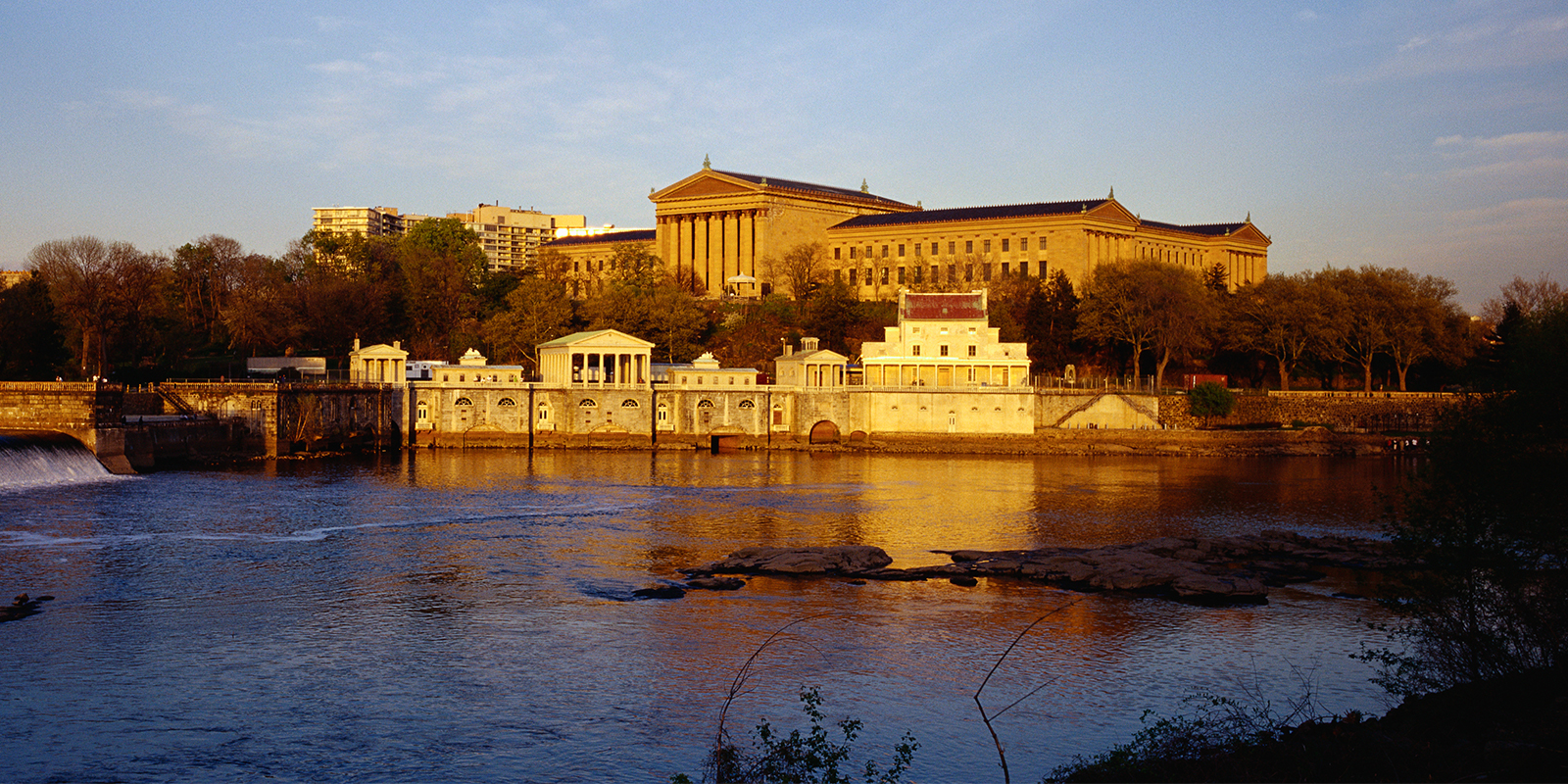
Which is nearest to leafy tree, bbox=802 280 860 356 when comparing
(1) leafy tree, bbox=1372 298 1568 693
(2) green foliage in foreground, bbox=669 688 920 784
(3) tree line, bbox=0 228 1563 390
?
(3) tree line, bbox=0 228 1563 390

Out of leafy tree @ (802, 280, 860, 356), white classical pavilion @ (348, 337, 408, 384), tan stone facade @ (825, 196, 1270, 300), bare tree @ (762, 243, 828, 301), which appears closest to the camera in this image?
white classical pavilion @ (348, 337, 408, 384)

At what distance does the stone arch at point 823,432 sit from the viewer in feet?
323

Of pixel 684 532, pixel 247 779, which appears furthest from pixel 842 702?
pixel 684 532

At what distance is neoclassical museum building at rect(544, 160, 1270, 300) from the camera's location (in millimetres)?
138750

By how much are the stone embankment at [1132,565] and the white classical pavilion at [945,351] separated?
5060 cm

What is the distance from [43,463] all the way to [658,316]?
59.1 m

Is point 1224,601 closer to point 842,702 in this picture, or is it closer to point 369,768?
point 842,702

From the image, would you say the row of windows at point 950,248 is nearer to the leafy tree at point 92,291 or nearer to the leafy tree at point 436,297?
the leafy tree at point 436,297

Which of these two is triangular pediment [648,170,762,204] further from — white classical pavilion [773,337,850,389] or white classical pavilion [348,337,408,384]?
white classical pavilion [348,337,408,384]

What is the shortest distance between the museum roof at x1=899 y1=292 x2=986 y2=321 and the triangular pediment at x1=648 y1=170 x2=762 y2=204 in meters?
48.3

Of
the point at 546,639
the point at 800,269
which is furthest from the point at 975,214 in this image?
the point at 546,639

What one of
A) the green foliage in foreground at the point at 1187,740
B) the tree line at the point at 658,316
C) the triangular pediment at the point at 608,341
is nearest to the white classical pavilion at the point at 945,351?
the tree line at the point at 658,316

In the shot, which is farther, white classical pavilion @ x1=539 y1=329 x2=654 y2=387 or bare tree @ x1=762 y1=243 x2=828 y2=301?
bare tree @ x1=762 y1=243 x2=828 y2=301

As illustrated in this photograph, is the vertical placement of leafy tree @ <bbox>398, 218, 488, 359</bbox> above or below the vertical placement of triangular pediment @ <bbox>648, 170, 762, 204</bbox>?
below
